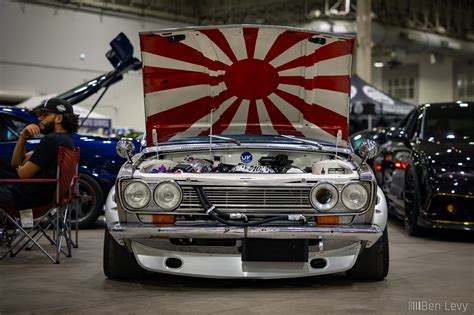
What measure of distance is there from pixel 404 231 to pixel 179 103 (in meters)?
3.70

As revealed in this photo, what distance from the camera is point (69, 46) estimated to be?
24.5 m

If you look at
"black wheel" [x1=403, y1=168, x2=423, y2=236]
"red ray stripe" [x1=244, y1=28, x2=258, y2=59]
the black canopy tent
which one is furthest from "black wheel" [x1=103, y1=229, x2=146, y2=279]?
the black canopy tent

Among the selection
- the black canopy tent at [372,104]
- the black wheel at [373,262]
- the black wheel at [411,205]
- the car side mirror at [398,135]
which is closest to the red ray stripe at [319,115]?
the black wheel at [373,262]

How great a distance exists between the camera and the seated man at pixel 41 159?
231 inches

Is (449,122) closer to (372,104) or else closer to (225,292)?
(225,292)

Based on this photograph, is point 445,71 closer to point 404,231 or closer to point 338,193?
point 404,231

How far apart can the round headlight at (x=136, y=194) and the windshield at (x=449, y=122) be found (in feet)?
14.4

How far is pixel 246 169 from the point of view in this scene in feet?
16.9

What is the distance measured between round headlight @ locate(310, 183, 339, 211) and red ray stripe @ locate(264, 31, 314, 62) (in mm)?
1412

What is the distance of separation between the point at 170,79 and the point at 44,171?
4.06ft

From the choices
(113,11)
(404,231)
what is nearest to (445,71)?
(113,11)

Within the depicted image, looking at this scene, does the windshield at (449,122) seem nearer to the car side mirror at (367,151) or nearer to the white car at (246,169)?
the white car at (246,169)

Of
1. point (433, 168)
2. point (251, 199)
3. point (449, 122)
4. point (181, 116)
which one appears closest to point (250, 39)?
point (181, 116)

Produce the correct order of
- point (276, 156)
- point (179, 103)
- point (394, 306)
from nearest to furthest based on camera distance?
point (394, 306) → point (276, 156) → point (179, 103)
